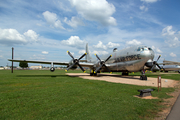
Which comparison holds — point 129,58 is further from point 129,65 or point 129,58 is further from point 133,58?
point 129,65

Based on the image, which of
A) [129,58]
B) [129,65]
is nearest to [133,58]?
[129,58]

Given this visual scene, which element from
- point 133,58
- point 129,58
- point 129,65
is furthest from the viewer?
point 129,58

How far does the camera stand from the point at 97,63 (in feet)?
78.2

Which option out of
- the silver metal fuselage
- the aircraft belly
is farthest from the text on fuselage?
the aircraft belly

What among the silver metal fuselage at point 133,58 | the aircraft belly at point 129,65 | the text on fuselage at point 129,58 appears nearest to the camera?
the silver metal fuselage at point 133,58

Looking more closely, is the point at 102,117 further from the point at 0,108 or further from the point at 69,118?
the point at 0,108

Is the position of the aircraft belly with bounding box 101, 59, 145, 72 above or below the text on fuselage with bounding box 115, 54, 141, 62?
below

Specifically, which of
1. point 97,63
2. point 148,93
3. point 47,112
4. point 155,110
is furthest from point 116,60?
point 47,112

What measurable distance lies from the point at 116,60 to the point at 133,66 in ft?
15.1

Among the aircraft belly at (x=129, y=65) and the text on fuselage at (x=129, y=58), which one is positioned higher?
the text on fuselage at (x=129, y=58)

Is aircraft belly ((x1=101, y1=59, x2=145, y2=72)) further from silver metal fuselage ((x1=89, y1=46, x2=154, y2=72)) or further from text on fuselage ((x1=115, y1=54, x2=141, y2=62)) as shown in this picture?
text on fuselage ((x1=115, y1=54, x2=141, y2=62))

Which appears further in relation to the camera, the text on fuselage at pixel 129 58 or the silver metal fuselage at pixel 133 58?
the text on fuselage at pixel 129 58

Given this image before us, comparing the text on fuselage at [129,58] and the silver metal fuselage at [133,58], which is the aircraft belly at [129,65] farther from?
the text on fuselage at [129,58]

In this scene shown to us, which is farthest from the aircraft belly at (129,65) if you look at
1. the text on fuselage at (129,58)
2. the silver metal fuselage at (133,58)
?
the text on fuselage at (129,58)
